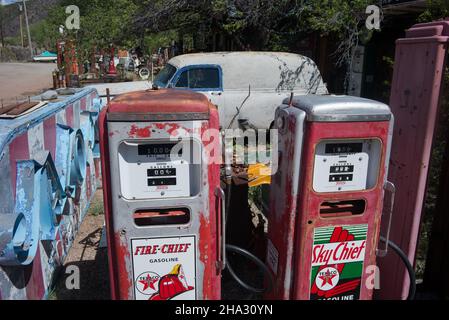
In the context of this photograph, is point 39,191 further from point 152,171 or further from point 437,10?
point 437,10

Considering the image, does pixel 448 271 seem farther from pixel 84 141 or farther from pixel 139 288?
pixel 84 141

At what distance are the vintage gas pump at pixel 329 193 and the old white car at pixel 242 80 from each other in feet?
18.2

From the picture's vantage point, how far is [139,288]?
2.51 m

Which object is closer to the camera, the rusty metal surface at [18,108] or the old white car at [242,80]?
the rusty metal surface at [18,108]

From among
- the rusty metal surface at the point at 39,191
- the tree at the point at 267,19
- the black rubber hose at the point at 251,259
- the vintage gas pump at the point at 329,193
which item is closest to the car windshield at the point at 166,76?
the tree at the point at 267,19

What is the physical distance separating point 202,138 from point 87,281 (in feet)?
6.87

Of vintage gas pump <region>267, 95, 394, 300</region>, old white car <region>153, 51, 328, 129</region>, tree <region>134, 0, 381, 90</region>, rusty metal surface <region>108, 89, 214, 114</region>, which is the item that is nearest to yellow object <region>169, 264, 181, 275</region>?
vintage gas pump <region>267, 95, 394, 300</region>

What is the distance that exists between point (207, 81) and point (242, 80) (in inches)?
29.4

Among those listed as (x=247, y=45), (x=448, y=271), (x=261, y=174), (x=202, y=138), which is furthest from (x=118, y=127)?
(x=247, y=45)

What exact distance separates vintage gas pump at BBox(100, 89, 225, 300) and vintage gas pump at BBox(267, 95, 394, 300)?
0.48 metres

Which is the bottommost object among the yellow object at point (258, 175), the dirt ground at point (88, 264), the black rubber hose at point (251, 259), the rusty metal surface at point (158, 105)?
the dirt ground at point (88, 264)

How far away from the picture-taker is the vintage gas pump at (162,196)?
2.26 m

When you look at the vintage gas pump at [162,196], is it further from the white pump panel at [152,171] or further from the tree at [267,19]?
the tree at [267,19]

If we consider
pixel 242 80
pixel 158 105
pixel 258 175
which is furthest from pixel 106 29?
pixel 158 105
